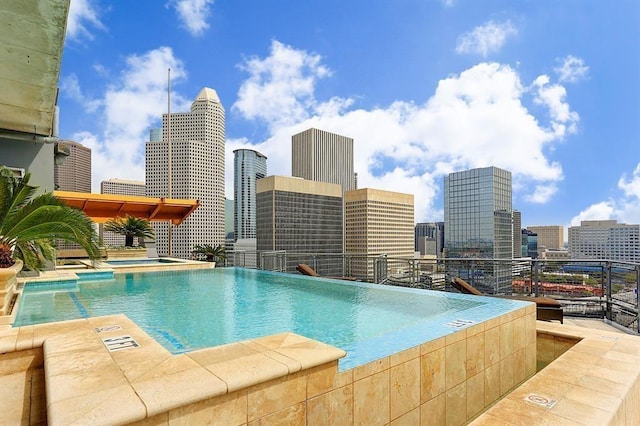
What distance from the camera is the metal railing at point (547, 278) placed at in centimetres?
543

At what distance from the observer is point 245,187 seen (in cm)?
9675

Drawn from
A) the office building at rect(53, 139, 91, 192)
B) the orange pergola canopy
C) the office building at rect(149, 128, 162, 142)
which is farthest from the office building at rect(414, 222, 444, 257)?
the orange pergola canopy

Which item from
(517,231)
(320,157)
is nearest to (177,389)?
(517,231)

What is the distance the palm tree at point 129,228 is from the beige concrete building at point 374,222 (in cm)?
7059

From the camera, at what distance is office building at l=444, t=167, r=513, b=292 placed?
56.3m

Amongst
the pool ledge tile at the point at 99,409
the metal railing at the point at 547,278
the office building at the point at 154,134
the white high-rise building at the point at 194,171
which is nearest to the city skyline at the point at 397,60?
the pool ledge tile at the point at 99,409

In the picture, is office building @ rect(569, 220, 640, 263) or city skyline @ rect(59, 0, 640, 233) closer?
city skyline @ rect(59, 0, 640, 233)

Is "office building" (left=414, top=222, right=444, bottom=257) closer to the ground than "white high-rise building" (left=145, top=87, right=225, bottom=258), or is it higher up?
closer to the ground

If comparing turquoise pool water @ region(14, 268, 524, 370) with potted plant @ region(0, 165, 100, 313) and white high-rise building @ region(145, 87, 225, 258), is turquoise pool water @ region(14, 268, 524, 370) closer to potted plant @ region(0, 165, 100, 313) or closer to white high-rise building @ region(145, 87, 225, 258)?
potted plant @ region(0, 165, 100, 313)

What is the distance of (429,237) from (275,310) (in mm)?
123250

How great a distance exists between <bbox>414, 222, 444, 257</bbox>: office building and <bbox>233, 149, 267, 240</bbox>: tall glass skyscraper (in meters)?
52.7

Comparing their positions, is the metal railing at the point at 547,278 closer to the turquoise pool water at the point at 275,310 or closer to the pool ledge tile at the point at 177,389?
the turquoise pool water at the point at 275,310

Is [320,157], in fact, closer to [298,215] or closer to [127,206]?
[298,215]

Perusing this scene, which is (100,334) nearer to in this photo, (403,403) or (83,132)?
(403,403)
